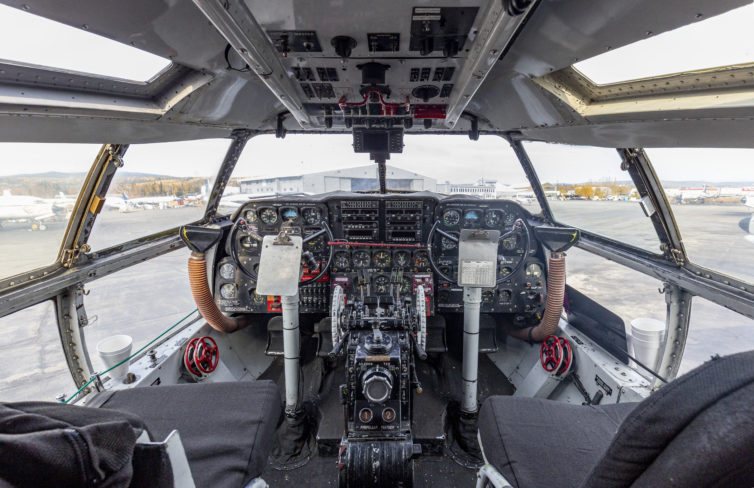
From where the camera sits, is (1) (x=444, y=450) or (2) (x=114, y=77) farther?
(1) (x=444, y=450)

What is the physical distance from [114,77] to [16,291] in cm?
130

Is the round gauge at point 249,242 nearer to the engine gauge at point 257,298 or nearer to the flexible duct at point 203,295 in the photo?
the engine gauge at point 257,298

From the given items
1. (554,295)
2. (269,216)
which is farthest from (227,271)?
(554,295)

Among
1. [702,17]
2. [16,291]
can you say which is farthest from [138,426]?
[702,17]

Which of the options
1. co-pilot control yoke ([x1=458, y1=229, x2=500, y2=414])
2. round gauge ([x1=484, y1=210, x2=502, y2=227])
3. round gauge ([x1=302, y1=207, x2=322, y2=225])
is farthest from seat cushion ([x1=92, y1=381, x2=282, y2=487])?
round gauge ([x1=484, y1=210, x2=502, y2=227])

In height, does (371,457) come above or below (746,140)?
below

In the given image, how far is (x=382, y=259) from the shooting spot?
3.35 meters

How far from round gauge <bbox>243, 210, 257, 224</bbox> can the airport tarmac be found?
0.61 meters

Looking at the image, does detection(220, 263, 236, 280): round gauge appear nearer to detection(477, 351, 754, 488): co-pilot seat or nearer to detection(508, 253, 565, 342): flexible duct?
detection(508, 253, 565, 342): flexible duct

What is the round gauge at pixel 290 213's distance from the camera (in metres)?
3.30

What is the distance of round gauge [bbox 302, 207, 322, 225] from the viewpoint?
3.29 metres

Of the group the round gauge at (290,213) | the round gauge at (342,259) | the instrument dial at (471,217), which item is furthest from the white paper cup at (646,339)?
the round gauge at (290,213)

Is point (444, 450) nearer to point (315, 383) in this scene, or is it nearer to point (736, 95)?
point (315, 383)

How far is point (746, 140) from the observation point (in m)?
1.57
